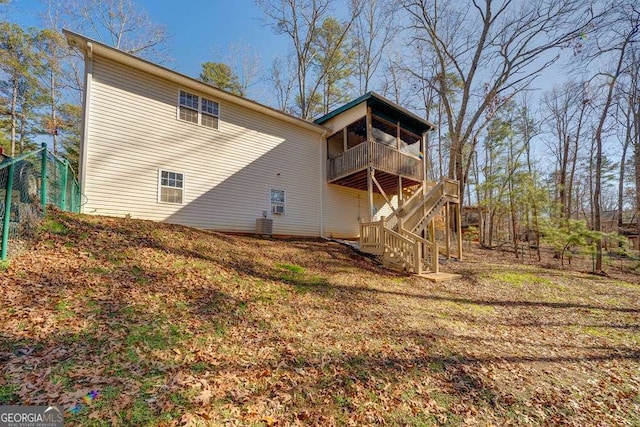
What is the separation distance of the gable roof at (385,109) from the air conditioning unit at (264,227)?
6567 mm

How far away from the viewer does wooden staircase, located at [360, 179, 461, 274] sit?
9172 mm

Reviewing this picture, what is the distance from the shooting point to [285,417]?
2.61 metres

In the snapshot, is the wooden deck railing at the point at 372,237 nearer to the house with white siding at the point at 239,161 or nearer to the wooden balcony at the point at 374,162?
the house with white siding at the point at 239,161

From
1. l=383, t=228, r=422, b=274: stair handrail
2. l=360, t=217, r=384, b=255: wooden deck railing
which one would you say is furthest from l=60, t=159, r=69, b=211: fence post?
l=383, t=228, r=422, b=274: stair handrail

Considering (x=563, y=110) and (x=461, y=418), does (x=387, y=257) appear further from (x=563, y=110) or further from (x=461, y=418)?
(x=563, y=110)

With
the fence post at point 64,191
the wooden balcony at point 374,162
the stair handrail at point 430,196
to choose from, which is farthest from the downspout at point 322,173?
the fence post at point 64,191

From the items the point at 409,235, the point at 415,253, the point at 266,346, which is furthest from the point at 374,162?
the point at 266,346

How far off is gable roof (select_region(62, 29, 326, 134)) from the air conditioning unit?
A: 4891 mm

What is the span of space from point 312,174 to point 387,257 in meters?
5.98

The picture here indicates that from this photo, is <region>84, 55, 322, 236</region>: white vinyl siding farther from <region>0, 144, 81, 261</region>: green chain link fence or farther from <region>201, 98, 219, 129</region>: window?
<region>0, 144, 81, 261</region>: green chain link fence

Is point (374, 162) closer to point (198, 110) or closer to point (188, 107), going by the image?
point (198, 110)

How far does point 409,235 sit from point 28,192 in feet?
33.4

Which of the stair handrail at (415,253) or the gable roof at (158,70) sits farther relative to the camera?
the stair handrail at (415,253)

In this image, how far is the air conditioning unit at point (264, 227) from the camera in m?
11.2
